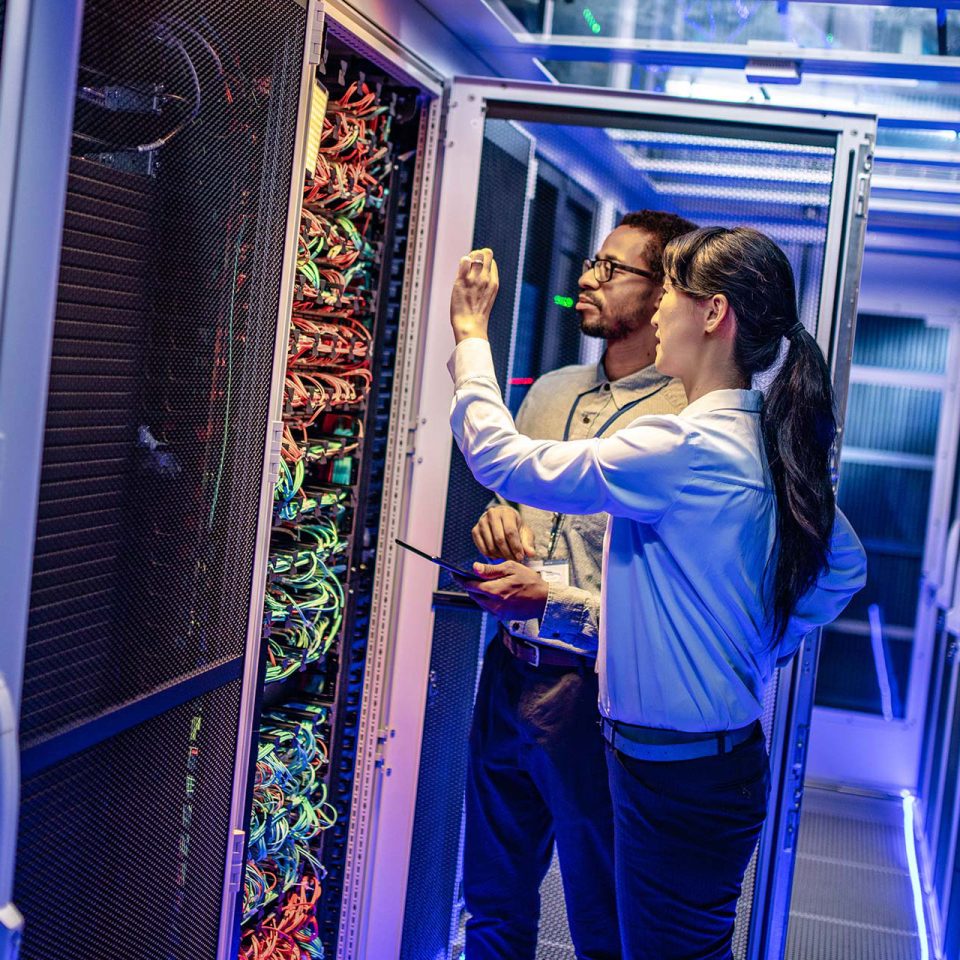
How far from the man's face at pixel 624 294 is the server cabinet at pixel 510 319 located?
307 millimetres

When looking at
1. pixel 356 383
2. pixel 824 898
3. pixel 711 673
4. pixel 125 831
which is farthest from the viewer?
pixel 824 898

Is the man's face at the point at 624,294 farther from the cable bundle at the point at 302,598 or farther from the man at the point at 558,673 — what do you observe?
the cable bundle at the point at 302,598

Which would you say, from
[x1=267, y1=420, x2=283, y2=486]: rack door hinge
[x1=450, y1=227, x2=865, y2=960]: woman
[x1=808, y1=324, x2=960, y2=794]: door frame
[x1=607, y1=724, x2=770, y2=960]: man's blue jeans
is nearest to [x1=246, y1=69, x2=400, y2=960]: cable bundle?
[x1=267, y1=420, x2=283, y2=486]: rack door hinge

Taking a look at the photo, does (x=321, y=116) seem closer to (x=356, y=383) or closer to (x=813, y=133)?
(x=356, y=383)

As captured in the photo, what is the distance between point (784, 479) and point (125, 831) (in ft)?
4.02

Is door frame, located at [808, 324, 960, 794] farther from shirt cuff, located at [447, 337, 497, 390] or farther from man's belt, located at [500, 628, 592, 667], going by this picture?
shirt cuff, located at [447, 337, 497, 390]

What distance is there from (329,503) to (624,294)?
2.81 feet

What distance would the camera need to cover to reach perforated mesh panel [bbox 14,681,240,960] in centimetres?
153

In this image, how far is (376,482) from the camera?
2969mm

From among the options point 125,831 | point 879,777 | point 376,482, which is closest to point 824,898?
point 879,777

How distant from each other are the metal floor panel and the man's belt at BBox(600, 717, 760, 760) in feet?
8.37

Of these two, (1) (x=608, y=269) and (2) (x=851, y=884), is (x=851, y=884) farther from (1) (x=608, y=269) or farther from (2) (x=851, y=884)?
(1) (x=608, y=269)

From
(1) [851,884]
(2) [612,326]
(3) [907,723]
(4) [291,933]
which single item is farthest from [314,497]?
(3) [907,723]

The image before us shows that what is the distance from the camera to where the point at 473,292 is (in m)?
2.19
